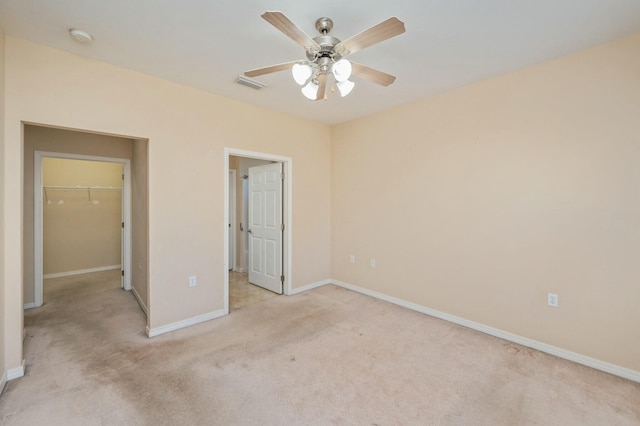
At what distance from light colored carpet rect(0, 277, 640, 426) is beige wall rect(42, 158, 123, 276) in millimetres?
2606

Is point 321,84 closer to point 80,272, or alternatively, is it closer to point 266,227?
point 266,227

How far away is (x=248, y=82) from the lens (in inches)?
119

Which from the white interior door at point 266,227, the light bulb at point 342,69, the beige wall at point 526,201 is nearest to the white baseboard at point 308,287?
the white interior door at point 266,227

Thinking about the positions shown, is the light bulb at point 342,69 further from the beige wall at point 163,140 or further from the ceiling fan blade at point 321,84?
the beige wall at point 163,140

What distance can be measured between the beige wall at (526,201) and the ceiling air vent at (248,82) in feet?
5.97

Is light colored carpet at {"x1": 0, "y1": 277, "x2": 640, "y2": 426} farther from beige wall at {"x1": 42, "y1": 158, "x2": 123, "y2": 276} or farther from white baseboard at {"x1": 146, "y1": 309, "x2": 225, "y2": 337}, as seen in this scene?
beige wall at {"x1": 42, "y1": 158, "x2": 123, "y2": 276}

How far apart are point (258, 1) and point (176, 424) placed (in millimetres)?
2774

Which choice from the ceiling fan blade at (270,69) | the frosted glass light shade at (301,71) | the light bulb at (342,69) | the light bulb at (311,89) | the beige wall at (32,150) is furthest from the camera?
the beige wall at (32,150)

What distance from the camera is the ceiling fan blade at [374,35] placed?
1449mm

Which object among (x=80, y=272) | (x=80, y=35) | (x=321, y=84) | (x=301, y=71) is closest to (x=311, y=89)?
(x=321, y=84)

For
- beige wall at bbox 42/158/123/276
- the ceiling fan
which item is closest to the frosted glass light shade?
the ceiling fan

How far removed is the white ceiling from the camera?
1887mm

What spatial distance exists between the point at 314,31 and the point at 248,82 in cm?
115

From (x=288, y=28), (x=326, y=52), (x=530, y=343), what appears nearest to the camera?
(x=288, y=28)
